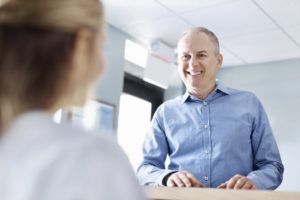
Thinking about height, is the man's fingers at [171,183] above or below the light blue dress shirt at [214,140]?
below

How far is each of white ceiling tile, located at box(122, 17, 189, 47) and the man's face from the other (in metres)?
1.46

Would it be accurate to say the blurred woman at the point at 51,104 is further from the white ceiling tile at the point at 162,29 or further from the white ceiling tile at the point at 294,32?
the white ceiling tile at the point at 294,32

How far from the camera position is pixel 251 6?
9.07 ft

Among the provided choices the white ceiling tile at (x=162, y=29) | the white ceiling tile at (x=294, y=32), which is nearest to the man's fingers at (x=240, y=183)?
the white ceiling tile at (x=162, y=29)

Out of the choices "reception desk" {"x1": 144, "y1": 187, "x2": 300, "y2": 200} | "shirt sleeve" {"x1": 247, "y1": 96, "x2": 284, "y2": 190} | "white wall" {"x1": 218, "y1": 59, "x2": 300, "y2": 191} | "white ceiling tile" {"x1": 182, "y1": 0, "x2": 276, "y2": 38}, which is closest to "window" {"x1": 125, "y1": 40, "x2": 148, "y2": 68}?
"white ceiling tile" {"x1": 182, "y1": 0, "x2": 276, "y2": 38}

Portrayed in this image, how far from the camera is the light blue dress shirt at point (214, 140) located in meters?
1.47

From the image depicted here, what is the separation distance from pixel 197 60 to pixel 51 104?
3.89 feet

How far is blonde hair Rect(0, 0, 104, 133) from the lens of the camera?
1.67 feet

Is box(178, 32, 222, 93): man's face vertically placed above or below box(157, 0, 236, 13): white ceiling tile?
below

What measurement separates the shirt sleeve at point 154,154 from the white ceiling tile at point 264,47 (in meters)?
1.93

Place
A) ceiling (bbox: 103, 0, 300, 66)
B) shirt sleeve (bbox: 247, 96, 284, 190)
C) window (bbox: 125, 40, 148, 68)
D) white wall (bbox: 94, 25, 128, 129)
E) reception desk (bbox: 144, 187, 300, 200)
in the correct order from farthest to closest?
window (bbox: 125, 40, 148, 68) → white wall (bbox: 94, 25, 128, 129) → ceiling (bbox: 103, 0, 300, 66) → shirt sleeve (bbox: 247, 96, 284, 190) → reception desk (bbox: 144, 187, 300, 200)

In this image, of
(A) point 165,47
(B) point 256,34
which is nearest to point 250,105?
(B) point 256,34

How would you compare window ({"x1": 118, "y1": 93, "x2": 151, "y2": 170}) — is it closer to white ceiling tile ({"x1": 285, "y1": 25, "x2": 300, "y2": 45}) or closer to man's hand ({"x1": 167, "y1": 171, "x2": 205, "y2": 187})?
white ceiling tile ({"x1": 285, "y1": 25, "x2": 300, "y2": 45})

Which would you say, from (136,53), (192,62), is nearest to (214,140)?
(192,62)
